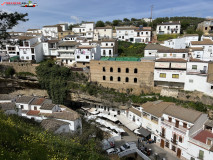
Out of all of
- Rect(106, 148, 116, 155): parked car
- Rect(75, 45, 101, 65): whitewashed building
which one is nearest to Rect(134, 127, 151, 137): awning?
Rect(106, 148, 116, 155): parked car

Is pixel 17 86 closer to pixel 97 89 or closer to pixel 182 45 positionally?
pixel 97 89

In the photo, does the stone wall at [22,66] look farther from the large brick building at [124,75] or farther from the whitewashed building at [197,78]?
the whitewashed building at [197,78]

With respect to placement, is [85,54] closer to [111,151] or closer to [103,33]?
[103,33]

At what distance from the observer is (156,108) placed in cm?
2442

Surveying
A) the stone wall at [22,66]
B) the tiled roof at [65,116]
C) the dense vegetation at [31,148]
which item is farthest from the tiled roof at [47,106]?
the stone wall at [22,66]

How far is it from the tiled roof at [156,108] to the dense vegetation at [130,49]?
17036mm

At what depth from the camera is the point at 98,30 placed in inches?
2136

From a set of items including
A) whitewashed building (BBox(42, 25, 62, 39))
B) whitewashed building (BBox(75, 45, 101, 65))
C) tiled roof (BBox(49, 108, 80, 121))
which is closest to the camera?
tiled roof (BBox(49, 108, 80, 121))

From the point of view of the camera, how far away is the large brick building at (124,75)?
96.8 feet

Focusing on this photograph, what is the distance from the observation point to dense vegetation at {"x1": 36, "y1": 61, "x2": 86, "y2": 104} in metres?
32.6

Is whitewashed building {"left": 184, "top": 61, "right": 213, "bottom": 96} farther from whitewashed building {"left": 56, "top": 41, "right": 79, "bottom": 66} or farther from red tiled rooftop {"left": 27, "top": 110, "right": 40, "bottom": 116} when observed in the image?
whitewashed building {"left": 56, "top": 41, "right": 79, "bottom": 66}

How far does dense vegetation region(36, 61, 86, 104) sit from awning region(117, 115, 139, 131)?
10.9 metres

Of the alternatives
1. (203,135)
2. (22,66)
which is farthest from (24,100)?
(203,135)

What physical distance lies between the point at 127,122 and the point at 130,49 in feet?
76.3
